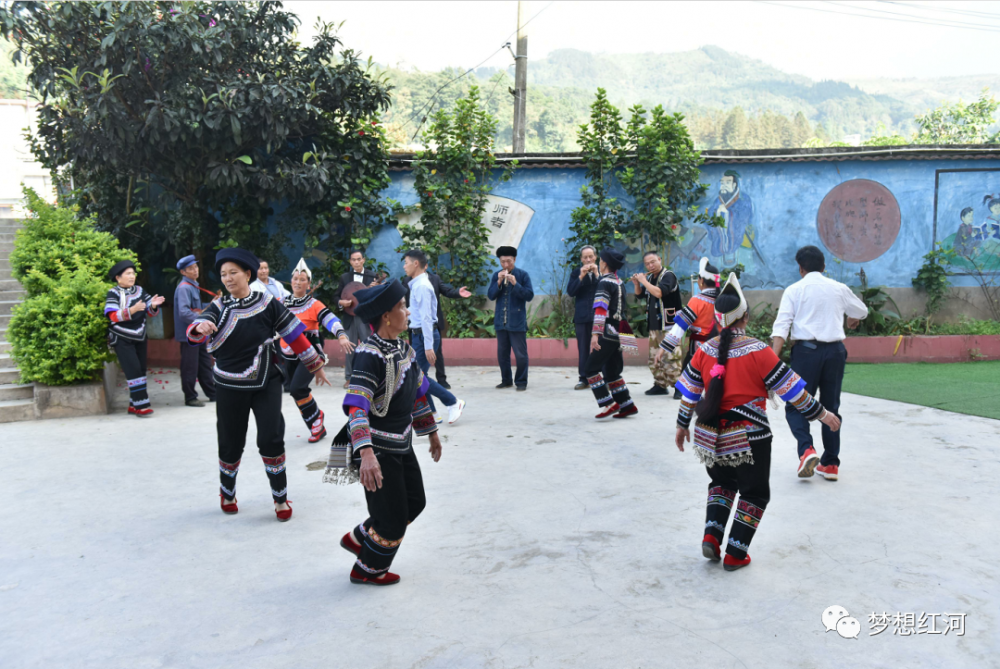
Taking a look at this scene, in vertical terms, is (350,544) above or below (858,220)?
below

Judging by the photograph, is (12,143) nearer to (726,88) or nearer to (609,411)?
(609,411)

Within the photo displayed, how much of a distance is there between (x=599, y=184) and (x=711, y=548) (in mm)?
8935

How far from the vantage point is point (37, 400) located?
8125 mm

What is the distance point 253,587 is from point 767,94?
180m

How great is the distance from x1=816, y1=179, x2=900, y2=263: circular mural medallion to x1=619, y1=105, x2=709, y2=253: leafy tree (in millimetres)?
2231

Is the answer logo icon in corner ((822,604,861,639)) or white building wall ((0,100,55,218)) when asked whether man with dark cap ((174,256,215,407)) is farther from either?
white building wall ((0,100,55,218))

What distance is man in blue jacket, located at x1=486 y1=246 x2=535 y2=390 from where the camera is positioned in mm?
9375

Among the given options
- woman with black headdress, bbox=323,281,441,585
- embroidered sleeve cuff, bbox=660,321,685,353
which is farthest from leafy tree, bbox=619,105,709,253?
woman with black headdress, bbox=323,281,441,585

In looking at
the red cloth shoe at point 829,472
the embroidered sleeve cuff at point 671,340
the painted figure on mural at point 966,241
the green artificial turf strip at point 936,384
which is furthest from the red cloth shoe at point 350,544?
the painted figure on mural at point 966,241

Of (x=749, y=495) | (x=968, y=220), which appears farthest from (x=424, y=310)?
(x=968, y=220)

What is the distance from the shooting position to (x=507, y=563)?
411 cm

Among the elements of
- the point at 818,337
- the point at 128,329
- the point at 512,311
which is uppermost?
the point at 818,337

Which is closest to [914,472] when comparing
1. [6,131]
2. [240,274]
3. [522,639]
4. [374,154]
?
[522,639]

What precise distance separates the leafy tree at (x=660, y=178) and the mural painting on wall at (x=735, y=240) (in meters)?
0.37
